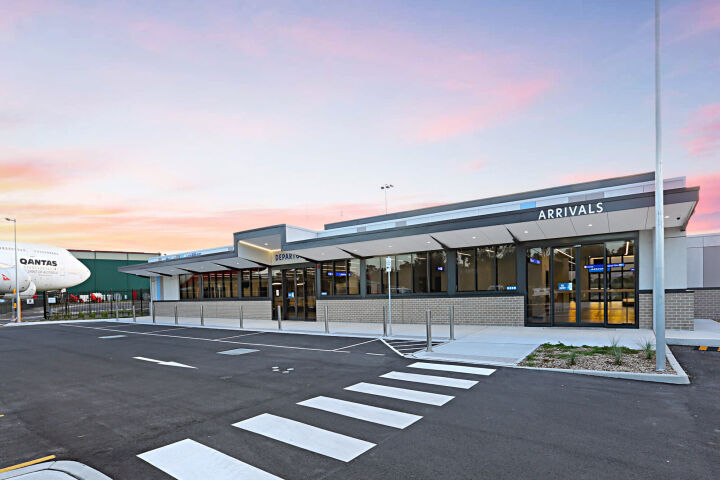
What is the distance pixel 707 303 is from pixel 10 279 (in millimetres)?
71800

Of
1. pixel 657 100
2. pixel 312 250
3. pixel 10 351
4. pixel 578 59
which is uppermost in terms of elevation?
pixel 578 59

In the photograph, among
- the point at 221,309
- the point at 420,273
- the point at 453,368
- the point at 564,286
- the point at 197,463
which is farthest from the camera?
the point at 221,309

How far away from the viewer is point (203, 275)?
31.2m

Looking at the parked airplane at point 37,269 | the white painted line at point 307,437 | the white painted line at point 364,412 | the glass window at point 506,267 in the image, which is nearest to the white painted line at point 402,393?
the white painted line at point 364,412

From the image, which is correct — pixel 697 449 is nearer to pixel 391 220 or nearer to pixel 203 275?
pixel 391 220

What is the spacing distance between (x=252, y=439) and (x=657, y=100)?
1060 cm

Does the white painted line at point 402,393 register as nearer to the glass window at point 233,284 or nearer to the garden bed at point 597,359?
the garden bed at point 597,359

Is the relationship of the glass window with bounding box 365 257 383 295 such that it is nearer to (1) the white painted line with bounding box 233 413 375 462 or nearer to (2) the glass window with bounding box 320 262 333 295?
(2) the glass window with bounding box 320 262 333 295

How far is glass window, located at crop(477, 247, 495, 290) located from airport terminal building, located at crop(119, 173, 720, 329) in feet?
0.15

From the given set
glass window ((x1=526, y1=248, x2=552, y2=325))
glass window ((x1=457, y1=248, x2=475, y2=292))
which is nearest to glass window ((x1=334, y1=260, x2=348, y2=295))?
glass window ((x1=457, y1=248, x2=475, y2=292))

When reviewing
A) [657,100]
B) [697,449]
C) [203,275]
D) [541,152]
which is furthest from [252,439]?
[203,275]

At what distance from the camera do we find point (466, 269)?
18.8 meters

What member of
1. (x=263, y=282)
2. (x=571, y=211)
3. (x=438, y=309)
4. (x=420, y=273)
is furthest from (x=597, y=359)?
(x=263, y=282)

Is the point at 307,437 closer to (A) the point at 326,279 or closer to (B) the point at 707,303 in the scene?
(A) the point at 326,279
